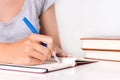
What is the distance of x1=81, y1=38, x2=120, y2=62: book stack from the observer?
0.85 m

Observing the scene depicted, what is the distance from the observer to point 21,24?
44.6 inches

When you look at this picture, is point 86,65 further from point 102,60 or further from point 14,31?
point 14,31

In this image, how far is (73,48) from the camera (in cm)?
117

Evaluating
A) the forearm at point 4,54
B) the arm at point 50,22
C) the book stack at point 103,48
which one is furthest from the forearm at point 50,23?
the forearm at point 4,54

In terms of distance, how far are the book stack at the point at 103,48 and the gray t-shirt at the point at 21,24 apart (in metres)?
0.32

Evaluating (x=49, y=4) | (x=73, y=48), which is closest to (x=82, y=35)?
(x=73, y=48)

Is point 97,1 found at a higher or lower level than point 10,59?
higher

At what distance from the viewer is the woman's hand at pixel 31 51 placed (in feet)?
2.43

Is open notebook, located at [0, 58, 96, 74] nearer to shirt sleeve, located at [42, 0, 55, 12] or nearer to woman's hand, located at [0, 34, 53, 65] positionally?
woman's hand, located at [0, 34, 53, 65]

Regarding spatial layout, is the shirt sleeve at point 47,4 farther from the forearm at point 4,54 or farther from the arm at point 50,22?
the forearm at point 4,54

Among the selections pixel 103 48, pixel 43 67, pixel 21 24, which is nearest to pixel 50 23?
pixel 21 24

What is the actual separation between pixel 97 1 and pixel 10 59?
0.48 m

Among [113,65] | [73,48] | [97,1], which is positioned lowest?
[113,65]

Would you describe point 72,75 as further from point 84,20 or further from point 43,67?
point 84,20
